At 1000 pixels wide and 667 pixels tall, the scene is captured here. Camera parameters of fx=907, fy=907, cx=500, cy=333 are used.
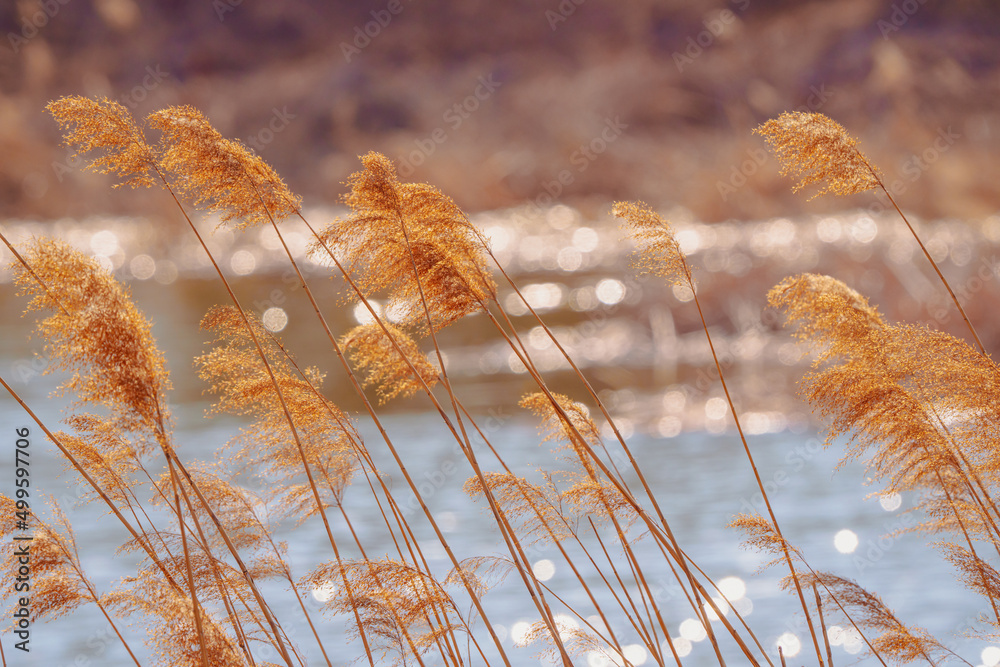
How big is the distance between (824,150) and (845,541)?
3.57m

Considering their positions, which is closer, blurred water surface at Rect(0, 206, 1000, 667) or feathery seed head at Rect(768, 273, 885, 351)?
feathery seed head at Rect(768, 273, 885, 351)

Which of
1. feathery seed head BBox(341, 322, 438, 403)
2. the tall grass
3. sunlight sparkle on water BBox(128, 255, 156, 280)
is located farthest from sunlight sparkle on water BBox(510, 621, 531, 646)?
sunlight sparkle on water BBox(128, 255, 156, 280)

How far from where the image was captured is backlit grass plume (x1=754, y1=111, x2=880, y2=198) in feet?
5.49

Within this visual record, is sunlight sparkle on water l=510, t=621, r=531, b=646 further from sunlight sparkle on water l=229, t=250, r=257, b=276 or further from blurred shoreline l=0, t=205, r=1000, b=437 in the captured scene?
sunlight sparkle on water l=229, t=250, r=257, b=276

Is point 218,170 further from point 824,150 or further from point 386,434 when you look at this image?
point 824,150

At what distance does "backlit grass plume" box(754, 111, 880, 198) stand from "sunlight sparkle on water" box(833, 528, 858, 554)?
3341 millimetres

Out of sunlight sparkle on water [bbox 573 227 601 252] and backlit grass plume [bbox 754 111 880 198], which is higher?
sunlight sparkle on water [bbox 573 227 601 252]

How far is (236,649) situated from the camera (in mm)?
1569

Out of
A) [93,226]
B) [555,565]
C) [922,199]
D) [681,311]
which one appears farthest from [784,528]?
[93,226]

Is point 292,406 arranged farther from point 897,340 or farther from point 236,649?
point 897,340

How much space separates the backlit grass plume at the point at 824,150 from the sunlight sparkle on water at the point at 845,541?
3341 mm

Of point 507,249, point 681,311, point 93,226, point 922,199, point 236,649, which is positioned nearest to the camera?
point 236,649

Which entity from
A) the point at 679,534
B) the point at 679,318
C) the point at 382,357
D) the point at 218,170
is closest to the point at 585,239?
the point at 679,318

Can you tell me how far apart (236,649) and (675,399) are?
6661 mm
